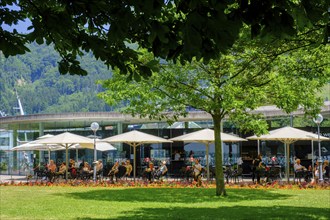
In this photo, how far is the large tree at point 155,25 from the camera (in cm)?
353

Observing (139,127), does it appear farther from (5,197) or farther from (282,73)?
(282,73)

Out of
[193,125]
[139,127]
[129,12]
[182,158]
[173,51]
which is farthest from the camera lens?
[139,127]

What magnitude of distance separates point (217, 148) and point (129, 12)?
13.2 metres

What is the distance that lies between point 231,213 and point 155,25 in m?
8.50

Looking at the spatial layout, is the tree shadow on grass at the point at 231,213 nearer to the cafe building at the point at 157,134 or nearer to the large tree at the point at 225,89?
the large tree at the point at 225,89

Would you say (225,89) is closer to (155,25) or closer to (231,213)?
(231,213)

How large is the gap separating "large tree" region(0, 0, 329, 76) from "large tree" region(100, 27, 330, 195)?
827cm

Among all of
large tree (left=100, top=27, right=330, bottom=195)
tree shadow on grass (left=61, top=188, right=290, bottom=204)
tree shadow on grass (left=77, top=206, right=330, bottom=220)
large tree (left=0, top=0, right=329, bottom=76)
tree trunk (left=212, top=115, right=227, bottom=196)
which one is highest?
large tree (left=100, top=27, right=330, bottom=195)

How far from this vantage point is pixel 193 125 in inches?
1348

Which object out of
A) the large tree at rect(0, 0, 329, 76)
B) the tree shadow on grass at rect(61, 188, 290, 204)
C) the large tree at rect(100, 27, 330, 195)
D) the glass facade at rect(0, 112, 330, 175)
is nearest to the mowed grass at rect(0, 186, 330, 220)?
the tree shadow on grass at rect(61, 188, 290, 204)

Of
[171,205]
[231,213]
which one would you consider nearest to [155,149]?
[171,205]

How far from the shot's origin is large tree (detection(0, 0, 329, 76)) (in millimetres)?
3533

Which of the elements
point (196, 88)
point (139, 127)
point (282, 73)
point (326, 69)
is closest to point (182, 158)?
point (139, 127)

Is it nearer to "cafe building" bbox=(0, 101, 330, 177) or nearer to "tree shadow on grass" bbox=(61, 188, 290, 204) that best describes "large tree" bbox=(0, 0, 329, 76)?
"tree shadow on grass" bbox=(61, 188, 290, 204)
